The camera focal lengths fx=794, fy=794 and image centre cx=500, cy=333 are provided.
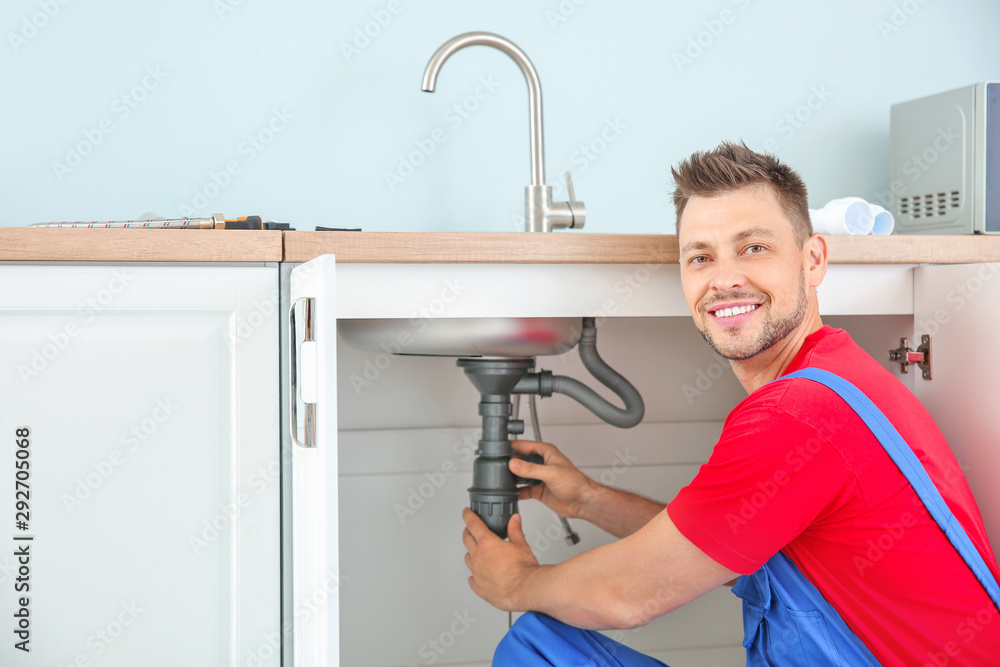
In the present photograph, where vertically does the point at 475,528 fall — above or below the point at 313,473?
below

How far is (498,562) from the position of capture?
1.08m

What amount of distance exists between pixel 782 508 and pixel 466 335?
0.46 m

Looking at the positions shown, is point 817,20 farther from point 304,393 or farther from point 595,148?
point 304,393

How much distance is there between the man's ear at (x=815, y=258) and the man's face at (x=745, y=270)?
2cm
